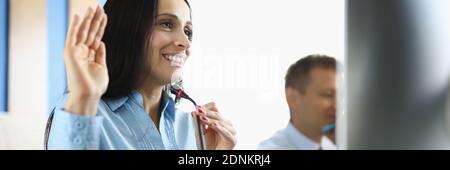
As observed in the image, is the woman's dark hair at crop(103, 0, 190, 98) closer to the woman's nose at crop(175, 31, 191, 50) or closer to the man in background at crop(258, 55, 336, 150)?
the woman's nose at crop(175, 31, 191, 50)

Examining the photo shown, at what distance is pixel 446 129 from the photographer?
1538 millimetres

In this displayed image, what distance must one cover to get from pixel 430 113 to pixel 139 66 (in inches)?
35.2

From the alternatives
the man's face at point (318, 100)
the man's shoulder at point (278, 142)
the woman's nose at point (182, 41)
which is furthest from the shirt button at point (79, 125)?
the man's face at point (318, 100)

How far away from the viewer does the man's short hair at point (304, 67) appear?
1.44 metres

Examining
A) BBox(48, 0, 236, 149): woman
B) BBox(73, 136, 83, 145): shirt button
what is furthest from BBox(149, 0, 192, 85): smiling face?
BBox(73, 136, 83, 145): shirt button

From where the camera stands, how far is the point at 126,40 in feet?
4.64

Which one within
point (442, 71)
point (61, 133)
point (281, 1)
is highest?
point (281, 1)

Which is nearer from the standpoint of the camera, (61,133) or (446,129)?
(61,133)

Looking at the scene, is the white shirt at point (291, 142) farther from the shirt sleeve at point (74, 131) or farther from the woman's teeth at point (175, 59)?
the shirt sleeve at point (74, 131)

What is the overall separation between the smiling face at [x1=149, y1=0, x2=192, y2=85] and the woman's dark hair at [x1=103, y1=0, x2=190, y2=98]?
18mm

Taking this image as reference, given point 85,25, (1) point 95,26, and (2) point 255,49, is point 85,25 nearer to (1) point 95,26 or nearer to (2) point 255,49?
(1) point 95,26

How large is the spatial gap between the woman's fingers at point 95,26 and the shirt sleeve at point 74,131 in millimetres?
209
